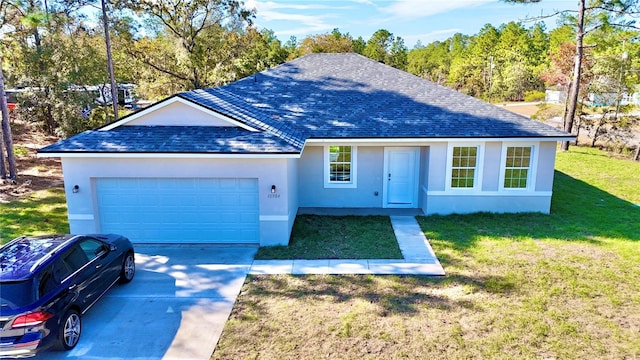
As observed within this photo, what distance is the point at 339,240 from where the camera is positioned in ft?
36.5

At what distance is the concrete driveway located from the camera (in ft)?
21.6

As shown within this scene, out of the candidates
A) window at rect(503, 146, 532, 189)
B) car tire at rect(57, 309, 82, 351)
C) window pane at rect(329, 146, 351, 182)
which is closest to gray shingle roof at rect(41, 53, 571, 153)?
window at rect(503, 146, 532, 189)

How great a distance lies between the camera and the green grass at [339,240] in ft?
33.5

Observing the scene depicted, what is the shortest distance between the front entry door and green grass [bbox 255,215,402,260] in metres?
1.48

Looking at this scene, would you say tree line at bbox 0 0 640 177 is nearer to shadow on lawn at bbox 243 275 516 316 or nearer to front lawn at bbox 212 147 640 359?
shadow on lawn at bbox 243 275 516 316

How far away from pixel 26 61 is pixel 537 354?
2500 cm

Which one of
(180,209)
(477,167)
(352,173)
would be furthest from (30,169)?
(477,167)

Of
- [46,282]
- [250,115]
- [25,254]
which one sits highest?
[250,115]

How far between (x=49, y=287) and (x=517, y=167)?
1255 centimetres

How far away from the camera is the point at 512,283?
8.62 m

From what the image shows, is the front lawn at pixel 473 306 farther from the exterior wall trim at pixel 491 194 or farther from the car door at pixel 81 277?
the car door at pixel 81 277

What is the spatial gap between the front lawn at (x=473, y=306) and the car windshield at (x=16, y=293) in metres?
2.81

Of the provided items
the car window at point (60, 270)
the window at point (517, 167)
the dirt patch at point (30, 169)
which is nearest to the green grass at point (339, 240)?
the window at point (517, 167)

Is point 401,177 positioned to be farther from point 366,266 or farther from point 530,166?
point 366,266
